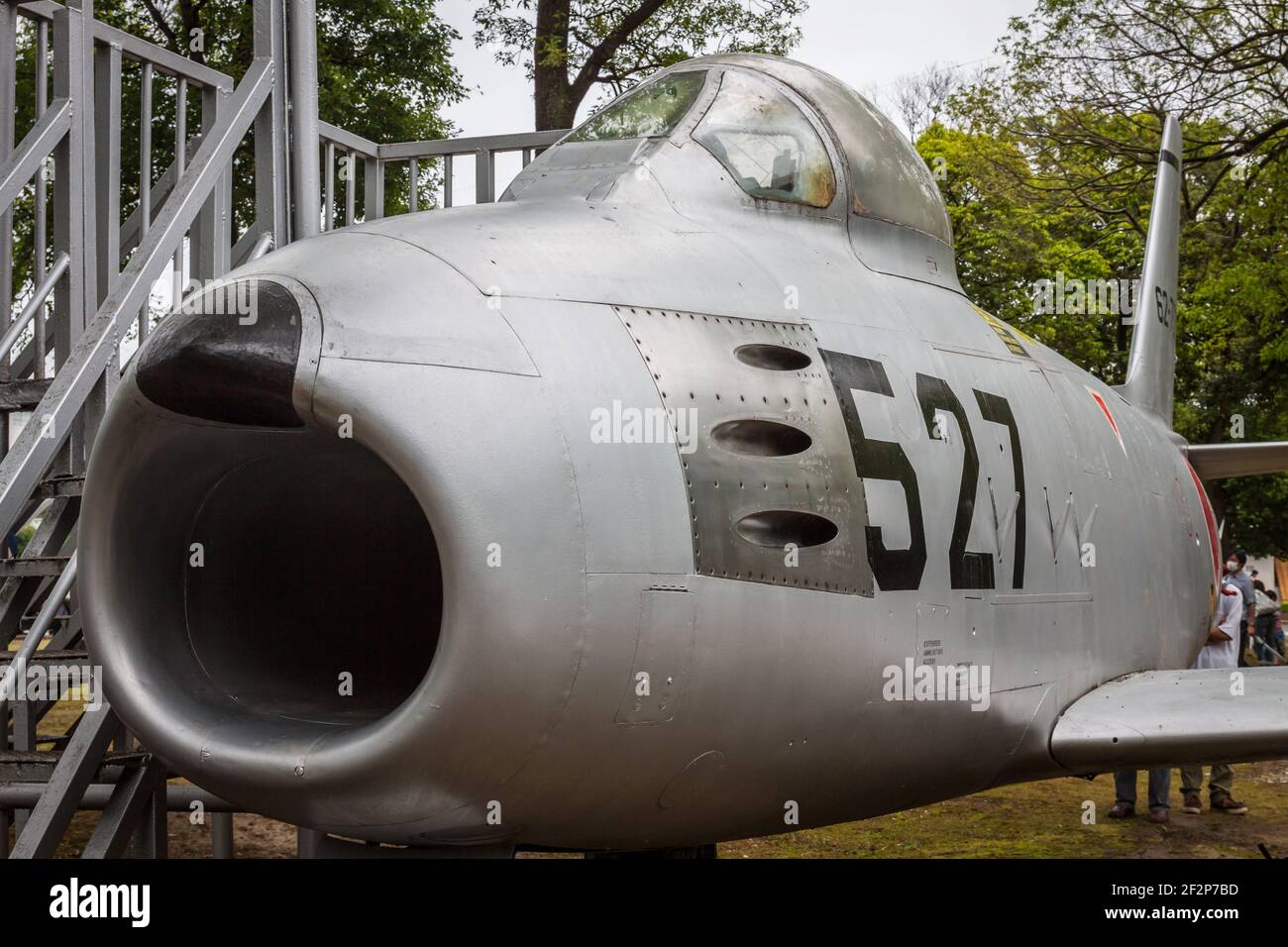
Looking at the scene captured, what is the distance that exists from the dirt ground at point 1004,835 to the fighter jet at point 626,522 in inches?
180

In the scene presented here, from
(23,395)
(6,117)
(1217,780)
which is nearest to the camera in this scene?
(23,395)

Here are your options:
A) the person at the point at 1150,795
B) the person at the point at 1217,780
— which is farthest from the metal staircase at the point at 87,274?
the person at the point at 1217,780

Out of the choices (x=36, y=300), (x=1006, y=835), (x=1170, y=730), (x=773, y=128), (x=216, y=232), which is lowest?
(x=1006, y=835)

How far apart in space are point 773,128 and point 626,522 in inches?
83.2

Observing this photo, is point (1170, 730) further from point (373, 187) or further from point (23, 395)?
point (373, 187)

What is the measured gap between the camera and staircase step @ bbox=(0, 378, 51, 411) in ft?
18.4

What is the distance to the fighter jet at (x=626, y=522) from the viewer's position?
3053 millimetres

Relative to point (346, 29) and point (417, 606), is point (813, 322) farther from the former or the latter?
point (346, 29)

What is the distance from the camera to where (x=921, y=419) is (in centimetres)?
429

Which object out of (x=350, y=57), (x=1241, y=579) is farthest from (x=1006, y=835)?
(x=350, y=57)

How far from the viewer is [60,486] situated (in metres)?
5.32

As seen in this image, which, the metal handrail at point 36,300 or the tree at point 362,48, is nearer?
the metal handrail at point 36,300

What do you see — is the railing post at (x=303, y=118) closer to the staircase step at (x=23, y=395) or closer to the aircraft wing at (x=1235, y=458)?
the staircase step at (x=23, y=395)

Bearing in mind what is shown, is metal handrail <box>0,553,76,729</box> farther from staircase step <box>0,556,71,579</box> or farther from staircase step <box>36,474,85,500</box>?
staircase step <box>36,474,85,500</box>
